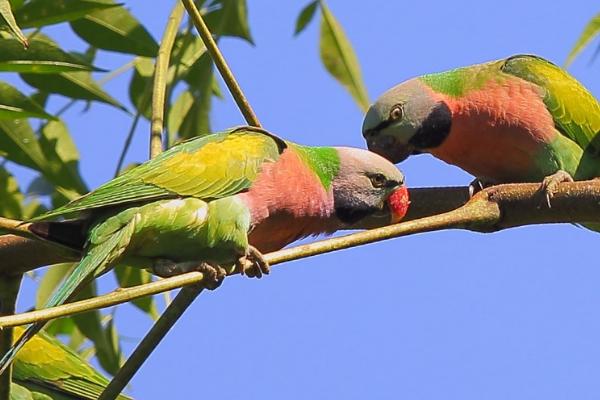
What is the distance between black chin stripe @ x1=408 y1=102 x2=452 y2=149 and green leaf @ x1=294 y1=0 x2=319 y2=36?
65 cm

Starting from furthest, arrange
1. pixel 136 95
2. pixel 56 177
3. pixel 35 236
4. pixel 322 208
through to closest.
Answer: pixel 136 95
pixel 56 177
pixel 322 208
pixel 35 236

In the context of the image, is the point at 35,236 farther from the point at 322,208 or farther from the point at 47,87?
the point at 47,87

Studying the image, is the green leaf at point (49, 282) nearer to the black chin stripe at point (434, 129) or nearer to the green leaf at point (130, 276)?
the green leaf at point (130, 276)

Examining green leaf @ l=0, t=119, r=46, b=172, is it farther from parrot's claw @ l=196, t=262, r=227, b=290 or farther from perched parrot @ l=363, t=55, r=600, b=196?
perched parrot @ l=363, t=55, r=600, b=196

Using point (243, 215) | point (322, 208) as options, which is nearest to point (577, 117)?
point (322, 208)

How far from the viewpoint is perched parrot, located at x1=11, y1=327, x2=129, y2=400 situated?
3.87 meters

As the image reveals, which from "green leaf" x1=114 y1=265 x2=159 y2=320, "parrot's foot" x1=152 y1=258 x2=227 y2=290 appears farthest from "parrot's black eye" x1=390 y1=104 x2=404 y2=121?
"parrot's foot" x1=152 y1=258 x2=227 y2=290

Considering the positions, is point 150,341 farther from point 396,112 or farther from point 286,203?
point 396,112

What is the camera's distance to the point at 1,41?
2811mm

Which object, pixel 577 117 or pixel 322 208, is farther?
pixel 577 117

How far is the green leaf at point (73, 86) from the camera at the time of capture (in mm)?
3451

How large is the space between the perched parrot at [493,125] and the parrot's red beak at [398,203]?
22.3 inches

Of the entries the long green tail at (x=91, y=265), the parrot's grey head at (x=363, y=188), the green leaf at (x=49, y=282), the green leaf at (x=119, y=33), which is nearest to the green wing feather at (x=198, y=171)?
the long green tail at (x=91, y=265)

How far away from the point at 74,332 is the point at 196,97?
3.80 feet
